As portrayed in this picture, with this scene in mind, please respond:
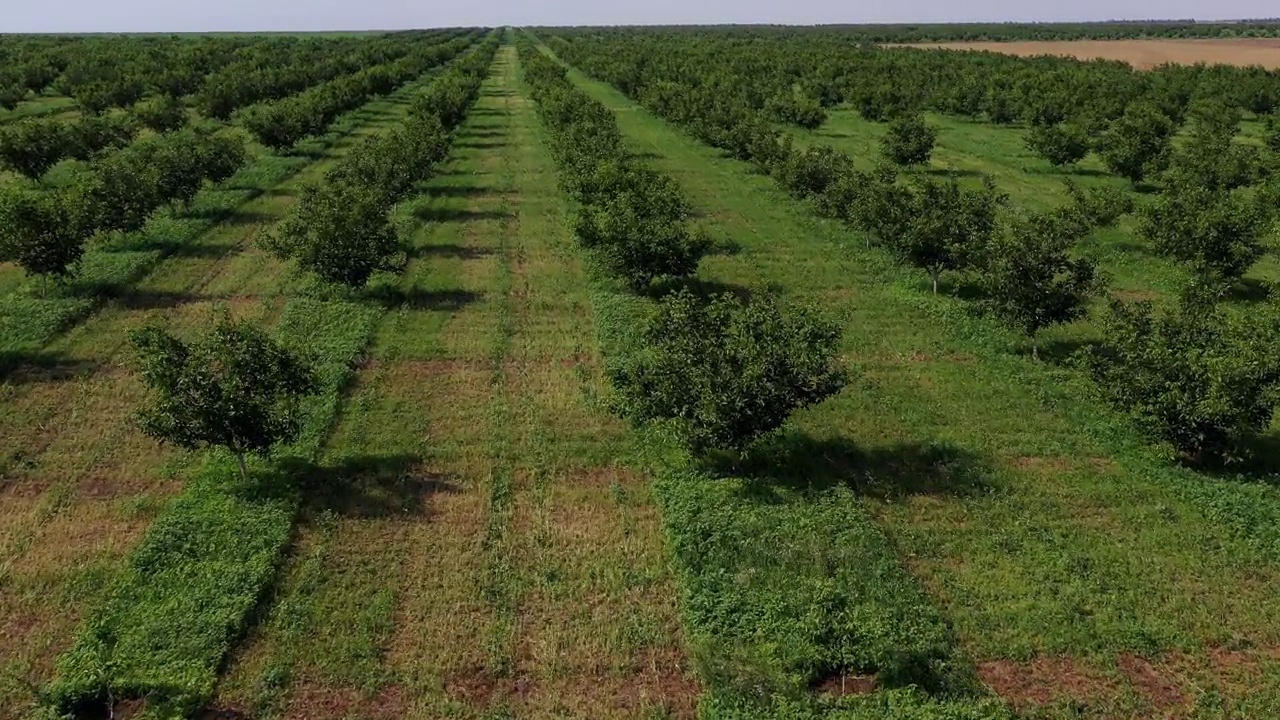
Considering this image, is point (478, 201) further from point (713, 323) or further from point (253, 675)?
point (253, 675)

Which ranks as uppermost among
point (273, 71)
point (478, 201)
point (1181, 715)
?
point (273, 71)

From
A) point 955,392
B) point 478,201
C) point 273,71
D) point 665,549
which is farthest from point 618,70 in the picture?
point 665,549

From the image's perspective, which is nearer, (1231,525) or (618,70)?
(1231,525)

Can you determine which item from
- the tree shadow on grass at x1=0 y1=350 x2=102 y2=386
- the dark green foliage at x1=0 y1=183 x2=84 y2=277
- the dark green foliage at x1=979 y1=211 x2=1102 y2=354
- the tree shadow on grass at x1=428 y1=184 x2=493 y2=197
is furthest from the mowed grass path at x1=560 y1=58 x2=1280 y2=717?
the dark green foliage at x1=0 y1=183 x2=84 y2=277

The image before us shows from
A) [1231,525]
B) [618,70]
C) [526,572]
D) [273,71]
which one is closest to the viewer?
[526,572]

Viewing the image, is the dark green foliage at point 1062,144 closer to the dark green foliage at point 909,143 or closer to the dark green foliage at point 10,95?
the dark green foliage at point 909,143

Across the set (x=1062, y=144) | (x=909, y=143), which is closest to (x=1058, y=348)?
(x=909, y=143)

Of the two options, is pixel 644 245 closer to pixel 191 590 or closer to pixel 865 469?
pixel 865 469

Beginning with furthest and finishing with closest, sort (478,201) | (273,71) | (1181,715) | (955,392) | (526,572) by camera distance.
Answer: (273,71) < (478,201) < (955,392) < (526,572) < (1181,715)
